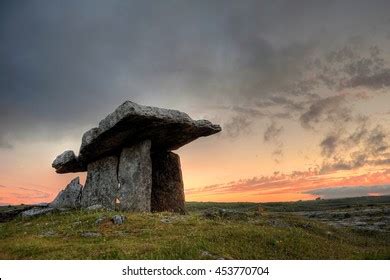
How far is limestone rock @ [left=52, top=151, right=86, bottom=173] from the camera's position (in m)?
36.9

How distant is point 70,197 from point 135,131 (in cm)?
850

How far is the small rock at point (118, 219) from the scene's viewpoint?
79.2 ft

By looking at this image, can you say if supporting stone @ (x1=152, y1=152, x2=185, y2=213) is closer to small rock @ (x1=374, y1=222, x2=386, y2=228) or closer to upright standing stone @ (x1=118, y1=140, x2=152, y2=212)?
upright standing stone @ (x1=118, y1=140, x2=152, y2=212)

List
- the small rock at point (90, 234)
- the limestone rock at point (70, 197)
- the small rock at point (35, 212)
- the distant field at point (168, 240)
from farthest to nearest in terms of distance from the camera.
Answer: the limestone rock at point (70, 197) → the small rock at point (35, 212) → the small rock at point (90, 234) → the distant field at point (168, 240)

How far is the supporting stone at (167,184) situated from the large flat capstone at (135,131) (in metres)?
0.93

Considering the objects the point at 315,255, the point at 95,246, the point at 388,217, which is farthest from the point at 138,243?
the point at 388,217

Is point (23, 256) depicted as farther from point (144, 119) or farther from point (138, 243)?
point (144, 119)

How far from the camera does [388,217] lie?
38.6 meters

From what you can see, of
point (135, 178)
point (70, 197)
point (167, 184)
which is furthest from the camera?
point (167, 184)

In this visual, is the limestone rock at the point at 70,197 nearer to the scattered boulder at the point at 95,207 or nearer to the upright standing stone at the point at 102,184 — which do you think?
the upright standing stone at the point at 102,184

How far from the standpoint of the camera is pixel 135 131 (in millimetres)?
31422

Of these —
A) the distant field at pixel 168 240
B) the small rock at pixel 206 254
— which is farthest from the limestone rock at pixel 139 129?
the small rock at pixel 206 254

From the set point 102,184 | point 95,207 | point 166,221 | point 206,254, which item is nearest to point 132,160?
point 102,184

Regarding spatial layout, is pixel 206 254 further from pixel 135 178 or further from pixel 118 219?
pixel 135 178
